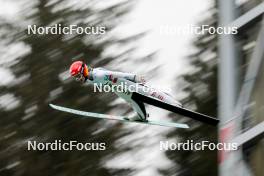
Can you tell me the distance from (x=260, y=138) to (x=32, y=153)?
9.38 meters

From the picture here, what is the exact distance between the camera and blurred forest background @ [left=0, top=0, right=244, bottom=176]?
16.0m

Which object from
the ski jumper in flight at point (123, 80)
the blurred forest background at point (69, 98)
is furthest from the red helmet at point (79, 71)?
the blurred forest background at point (69, 98)

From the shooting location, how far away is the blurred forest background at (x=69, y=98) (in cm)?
1596

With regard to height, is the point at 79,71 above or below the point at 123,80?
above

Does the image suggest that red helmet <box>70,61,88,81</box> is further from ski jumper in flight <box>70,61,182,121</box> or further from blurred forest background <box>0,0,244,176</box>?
blurred forest background <box>0,0,244,176</box>

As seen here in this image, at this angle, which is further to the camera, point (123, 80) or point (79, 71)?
point (79, 71)

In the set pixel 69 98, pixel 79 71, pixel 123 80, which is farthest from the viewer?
pixel 69 98

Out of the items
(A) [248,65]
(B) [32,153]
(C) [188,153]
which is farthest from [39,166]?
(A) [248,65]

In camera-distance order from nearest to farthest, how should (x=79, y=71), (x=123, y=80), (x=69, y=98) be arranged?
(x=123, y=80)
(x=79, y=71)
(x=69, y=98)

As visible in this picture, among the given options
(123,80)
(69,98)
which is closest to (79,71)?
(123,80)

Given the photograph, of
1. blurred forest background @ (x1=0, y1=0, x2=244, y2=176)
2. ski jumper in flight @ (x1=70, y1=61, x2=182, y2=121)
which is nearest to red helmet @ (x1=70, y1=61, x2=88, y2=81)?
ski jumper in flight @ (x1=70, y1=61, x2=182, y2=121)

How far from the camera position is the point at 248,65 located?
8.09 metres

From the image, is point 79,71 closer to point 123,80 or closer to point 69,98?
point 123,80

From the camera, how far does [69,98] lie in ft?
53.3
